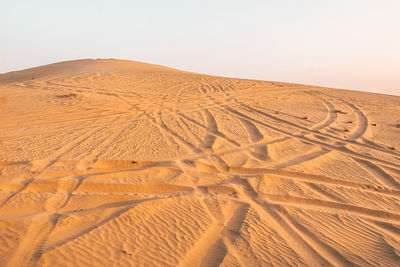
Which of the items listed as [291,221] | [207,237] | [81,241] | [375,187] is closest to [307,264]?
[291,221]

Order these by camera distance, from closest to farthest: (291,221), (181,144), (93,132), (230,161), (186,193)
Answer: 1. (291,221)
2. (186,193)
3. (230,161)
4. (181,144)
5. (93,132)

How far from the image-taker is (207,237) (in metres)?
3.61

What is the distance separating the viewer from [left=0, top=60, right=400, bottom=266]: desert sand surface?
3340mm

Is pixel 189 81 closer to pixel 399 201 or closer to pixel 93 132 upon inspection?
pixel 93 132

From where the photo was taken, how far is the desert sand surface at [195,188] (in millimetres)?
3340

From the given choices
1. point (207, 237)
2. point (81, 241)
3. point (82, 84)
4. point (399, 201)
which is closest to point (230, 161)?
point (207, 237)

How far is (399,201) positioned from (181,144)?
14.8ft

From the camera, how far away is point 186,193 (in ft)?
15.3

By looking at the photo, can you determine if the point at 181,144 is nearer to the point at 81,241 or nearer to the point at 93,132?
the point at 93,132

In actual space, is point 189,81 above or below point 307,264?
above

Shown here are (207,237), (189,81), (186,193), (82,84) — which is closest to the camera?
(207,237)

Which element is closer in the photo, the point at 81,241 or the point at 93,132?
the point at 81,241

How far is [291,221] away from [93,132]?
5840 millimetres

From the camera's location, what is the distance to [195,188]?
4.83 metres
